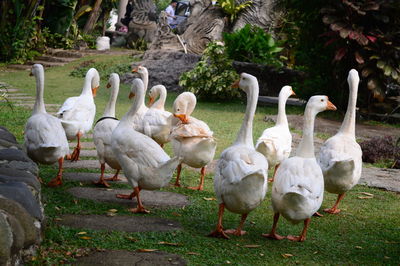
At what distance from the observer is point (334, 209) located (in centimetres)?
596

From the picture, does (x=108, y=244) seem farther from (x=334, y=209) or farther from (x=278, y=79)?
(x=278, y=79)

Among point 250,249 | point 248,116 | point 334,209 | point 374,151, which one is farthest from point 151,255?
point 374,151

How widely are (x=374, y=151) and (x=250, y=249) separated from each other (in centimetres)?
468

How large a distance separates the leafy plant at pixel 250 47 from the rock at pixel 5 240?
43.0ft

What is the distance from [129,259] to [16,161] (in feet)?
4.75

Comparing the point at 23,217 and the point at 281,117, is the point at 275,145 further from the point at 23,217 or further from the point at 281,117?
the point at 23,217

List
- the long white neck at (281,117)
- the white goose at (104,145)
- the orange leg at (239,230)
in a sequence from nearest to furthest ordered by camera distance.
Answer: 1. the orange leg at (239,230)
2. the white goose at (104,145)
3. the long white neck at (281,117)

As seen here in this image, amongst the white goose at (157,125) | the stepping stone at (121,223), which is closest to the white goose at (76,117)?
the white goose at (157,125)

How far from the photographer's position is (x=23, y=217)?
11.9 feet

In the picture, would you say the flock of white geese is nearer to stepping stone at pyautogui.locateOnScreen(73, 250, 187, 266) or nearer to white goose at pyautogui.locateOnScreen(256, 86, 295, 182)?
white goose at pyautogui.locateOnScreen(256, 86, 295, 182)

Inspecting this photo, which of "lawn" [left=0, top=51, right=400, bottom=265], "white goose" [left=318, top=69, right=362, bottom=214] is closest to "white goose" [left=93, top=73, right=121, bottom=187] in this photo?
"lawn" [left=0, top=51, right=400, bottom=265]

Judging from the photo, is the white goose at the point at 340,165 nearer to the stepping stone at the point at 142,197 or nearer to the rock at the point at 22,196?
the stepping stone at the point at 142,197

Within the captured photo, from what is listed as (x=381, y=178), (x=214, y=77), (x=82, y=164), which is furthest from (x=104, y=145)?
(x=214, y=77)

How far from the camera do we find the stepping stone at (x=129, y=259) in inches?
157
